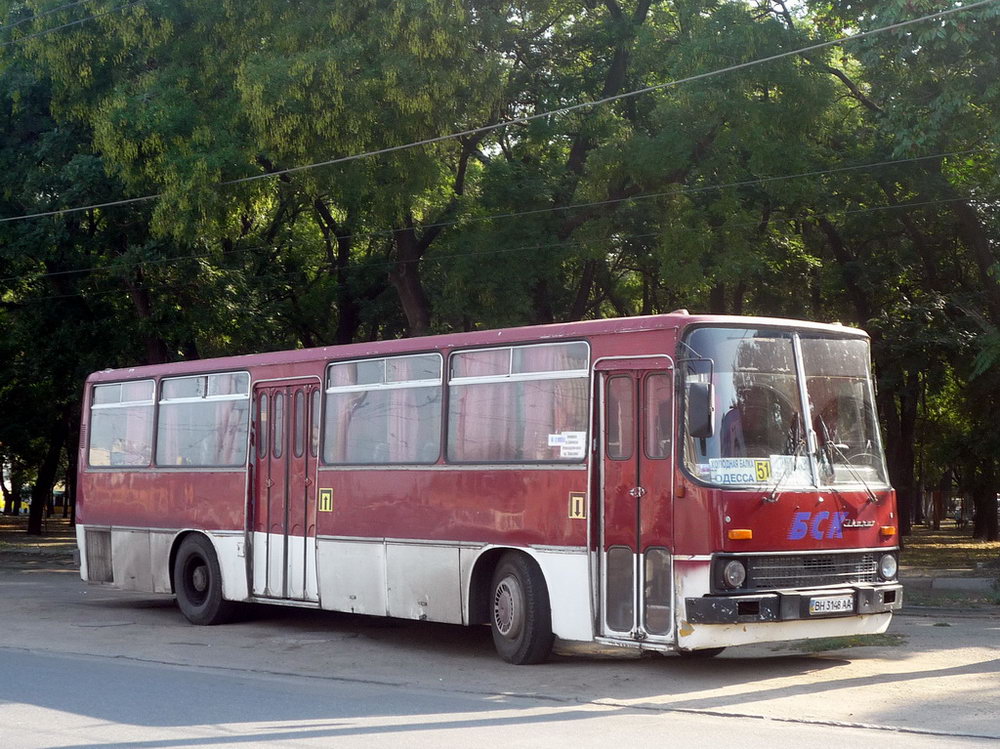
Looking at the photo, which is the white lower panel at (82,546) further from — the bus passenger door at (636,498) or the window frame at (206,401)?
the bus passenger door at (636,498)

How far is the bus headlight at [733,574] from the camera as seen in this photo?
430 inches

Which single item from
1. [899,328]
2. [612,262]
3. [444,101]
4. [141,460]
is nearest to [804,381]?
[141,460]

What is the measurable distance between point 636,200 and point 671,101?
247 cm

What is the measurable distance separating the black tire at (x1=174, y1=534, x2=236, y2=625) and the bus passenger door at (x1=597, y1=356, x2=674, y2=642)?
6.25 m

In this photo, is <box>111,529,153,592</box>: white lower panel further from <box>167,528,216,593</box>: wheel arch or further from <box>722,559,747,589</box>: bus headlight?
<box>722,559,747,589</box>: bus headlight

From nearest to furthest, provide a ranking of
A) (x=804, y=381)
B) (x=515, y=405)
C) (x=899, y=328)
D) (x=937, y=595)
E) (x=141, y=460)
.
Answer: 1. (x=804, y=381)
2. (x=515, y=405)
3. (x=141, y=460)
4. (x=937, y=595)
5. (x=899, y=328)

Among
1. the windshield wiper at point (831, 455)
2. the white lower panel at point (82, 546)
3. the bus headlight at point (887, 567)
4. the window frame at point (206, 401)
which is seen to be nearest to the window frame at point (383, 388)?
the window frame at point (206, 401)

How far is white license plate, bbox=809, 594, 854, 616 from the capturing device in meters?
11.2

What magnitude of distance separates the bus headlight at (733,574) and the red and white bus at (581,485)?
0.04 ft

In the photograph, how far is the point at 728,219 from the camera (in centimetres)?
2366

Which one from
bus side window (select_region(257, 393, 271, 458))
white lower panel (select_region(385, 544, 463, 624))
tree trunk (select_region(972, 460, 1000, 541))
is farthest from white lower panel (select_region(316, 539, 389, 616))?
tree trunk (select_region(972, 460, 1000, 541))

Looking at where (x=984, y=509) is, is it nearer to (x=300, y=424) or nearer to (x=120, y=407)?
(x=120, y=407)

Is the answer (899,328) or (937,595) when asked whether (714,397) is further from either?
(899,328)

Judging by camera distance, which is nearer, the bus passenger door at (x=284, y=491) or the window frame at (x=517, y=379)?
the window frame at (x=517, y=379)
